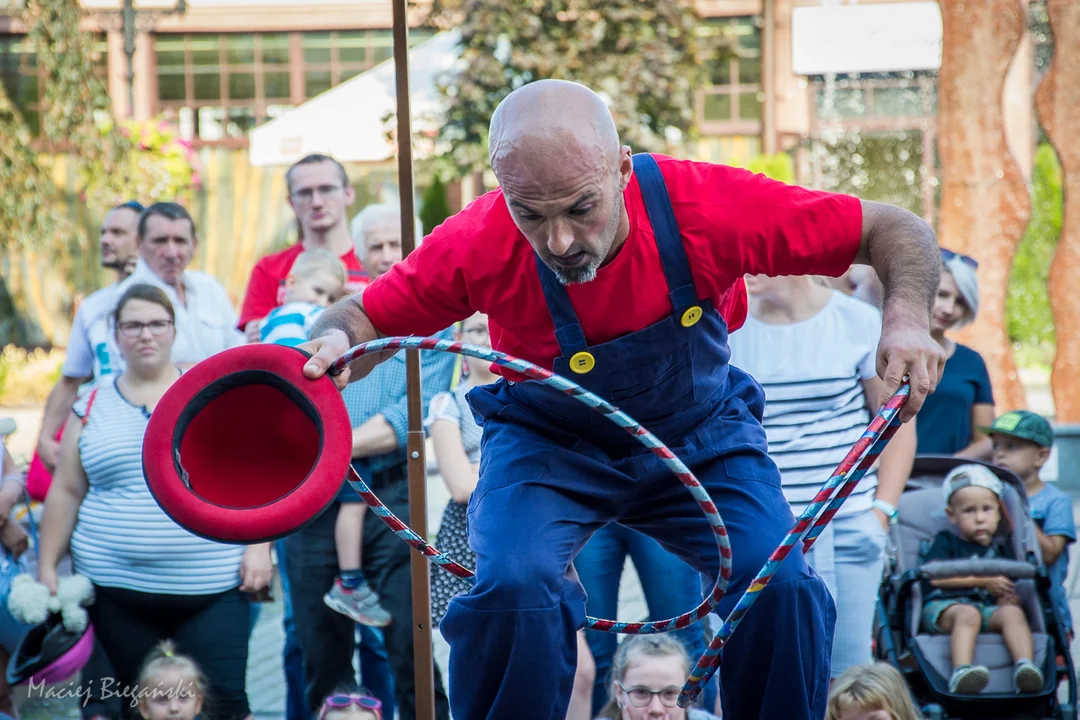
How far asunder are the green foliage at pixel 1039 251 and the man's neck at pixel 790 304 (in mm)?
9917

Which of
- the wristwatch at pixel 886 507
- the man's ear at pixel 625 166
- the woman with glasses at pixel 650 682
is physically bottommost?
the woman with glasses at pixel 650 682

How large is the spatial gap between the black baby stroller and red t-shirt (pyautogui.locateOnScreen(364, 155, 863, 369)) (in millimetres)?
2052

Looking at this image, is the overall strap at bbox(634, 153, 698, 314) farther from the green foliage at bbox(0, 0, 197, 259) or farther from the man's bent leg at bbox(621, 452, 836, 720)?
the green foliage at bbox(0, 0, 197, 259)

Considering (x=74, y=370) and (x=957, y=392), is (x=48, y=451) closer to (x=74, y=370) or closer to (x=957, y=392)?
(x=74, y=370)

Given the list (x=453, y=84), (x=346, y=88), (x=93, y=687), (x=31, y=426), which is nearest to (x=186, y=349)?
(x=93, y=687)

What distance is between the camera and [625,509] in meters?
2.85

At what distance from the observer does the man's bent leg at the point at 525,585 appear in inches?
101

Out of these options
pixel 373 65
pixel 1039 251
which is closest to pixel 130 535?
pixel 1039 251

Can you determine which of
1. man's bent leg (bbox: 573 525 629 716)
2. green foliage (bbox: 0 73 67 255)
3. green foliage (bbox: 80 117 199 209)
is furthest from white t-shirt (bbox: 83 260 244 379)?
green foliage (bbox: 0 73 67 255)

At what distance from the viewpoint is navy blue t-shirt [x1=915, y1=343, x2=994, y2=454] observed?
189 inches

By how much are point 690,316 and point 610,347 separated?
0.18 m

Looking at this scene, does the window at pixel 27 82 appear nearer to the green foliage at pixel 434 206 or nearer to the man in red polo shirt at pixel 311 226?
the green foliage at pixel 434 206

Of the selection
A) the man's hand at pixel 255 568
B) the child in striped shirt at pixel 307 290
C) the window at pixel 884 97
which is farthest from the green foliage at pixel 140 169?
the man's hand at pixel 255 568

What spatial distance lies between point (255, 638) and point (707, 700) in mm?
3069
